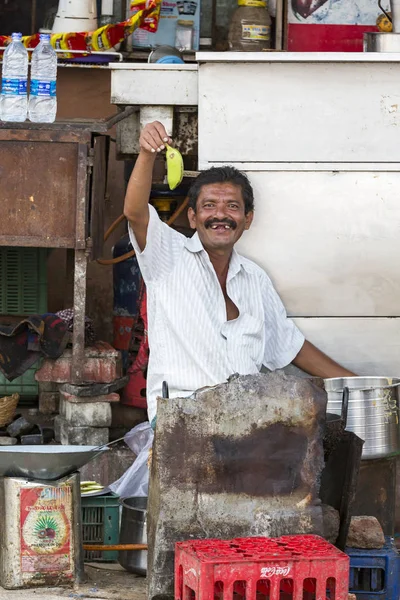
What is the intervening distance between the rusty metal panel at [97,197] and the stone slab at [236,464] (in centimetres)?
178

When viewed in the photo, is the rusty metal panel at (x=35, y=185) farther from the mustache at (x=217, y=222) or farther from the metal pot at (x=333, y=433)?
the metal pot at (x=333, y=433)

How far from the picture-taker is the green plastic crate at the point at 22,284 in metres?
6.63

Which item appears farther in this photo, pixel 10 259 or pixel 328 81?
pixel 10 259

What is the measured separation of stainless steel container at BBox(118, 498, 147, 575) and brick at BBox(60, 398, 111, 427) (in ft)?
3.30

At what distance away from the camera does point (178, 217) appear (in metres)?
A: 6.66

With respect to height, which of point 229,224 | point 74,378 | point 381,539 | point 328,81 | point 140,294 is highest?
point 328,81

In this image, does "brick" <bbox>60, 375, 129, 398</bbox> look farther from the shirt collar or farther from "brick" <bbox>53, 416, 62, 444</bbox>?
the shirt collar

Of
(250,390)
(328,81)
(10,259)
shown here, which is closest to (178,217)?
(10,259)

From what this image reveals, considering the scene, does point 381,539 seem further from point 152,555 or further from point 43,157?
point 43,157

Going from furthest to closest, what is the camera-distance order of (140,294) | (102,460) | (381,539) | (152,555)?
(140,294) → (102,460) → (381,539) → (152,555)

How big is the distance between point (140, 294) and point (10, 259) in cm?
85

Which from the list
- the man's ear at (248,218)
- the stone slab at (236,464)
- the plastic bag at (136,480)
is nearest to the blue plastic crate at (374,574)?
the stone slab at (236,464)

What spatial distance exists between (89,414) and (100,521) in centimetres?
92

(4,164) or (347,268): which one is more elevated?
(4,164)
